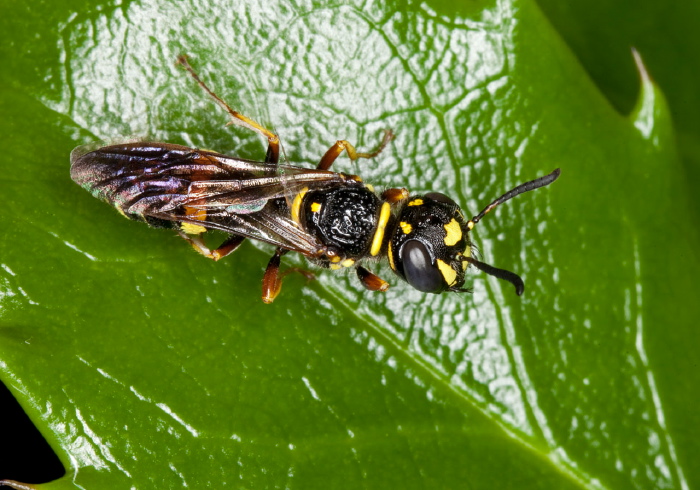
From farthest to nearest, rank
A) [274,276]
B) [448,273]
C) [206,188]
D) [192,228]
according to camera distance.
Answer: [206,188] → [192,228] → [274,276] → [448,273]

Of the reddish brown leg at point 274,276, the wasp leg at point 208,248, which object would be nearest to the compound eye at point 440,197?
the reddish brown leg at point 274,276

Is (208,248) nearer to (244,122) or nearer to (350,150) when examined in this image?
(244,122)

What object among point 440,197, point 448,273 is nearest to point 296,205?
point 440,197

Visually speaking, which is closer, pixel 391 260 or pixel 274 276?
pixel 274 276

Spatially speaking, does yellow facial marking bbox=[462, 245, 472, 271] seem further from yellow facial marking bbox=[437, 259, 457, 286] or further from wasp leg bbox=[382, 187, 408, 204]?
wasp leg bbox=[382, 187, 408, 204]

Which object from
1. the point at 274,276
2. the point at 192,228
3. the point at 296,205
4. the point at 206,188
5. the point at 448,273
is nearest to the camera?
the point at 448,273

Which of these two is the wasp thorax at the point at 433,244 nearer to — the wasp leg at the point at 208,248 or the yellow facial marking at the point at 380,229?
the yellow facial marking at the point at 380,229

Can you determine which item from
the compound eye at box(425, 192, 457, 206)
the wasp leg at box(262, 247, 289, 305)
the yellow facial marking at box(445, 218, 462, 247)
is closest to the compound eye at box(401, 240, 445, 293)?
the yellow facial marking at box(445, 218, 462, 247)
